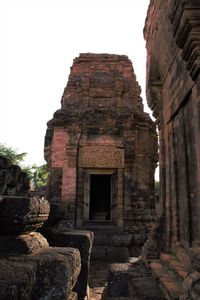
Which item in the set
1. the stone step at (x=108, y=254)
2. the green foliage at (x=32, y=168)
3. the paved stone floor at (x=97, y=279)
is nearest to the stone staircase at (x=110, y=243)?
the stone step at (x=108, y=254)

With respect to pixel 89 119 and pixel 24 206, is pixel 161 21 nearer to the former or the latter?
pixel 24 206

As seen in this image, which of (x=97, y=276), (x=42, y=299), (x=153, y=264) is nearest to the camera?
(x=42, y=299)

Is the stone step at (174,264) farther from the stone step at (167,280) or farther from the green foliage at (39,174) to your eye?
the green foliage at (39,174)

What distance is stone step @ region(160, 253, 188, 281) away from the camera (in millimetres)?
3495

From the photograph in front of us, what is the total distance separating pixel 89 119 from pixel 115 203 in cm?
359

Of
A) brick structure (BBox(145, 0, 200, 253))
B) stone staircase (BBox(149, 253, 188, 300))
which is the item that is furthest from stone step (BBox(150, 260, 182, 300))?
brick structure (BBox(145, 0, 200, 253))

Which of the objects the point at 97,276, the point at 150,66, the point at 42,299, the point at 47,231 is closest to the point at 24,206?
the point at 42,299

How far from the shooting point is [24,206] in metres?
2.22

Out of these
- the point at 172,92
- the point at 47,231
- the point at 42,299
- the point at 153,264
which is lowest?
the point at 153,264

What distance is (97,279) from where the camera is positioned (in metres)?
6.57

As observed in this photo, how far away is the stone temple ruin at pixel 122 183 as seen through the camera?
7.35ft

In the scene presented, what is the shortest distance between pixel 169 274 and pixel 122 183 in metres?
6.41

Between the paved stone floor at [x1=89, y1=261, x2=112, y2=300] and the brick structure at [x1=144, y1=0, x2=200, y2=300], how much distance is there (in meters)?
1.70

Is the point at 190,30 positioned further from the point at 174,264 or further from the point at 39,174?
the point at 39,174
